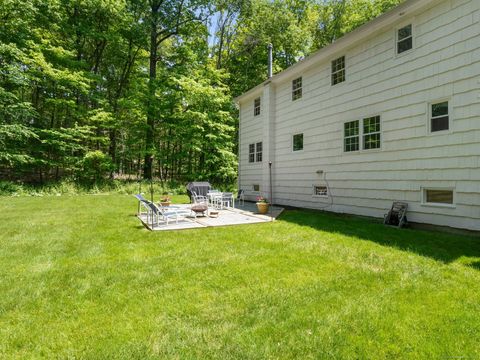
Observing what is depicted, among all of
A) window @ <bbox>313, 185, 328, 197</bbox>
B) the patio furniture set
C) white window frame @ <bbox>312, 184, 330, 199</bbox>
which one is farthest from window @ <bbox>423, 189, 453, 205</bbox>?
the patio furniture set

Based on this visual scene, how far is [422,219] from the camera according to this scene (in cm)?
671

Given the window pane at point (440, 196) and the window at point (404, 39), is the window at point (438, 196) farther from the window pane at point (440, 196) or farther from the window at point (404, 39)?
the window at point (404, 39)

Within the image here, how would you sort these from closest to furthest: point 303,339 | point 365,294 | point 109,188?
point 303,339 → point 365,294 → point 109,188

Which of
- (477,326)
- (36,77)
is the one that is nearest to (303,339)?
(477,326)

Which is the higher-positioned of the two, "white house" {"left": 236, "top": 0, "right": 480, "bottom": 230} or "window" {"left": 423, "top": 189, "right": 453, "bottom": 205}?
"white house" {"left": 236, "top": 0, "right": 480, "bottom": 230}

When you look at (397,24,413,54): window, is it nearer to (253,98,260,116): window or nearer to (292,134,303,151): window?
(292,134,303,151): window

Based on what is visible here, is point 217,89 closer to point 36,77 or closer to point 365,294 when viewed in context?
point 36,77

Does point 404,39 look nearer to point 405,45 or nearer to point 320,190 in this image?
point 405,45

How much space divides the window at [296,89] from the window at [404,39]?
4.07 metres

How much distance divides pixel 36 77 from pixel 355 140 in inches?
702

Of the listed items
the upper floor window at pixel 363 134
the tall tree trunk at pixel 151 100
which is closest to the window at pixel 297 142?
the upper floor window at pixel 363 134

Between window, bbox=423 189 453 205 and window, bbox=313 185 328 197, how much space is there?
3371 mm

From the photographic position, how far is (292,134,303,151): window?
1096 centimetres

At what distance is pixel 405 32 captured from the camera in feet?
23.7
